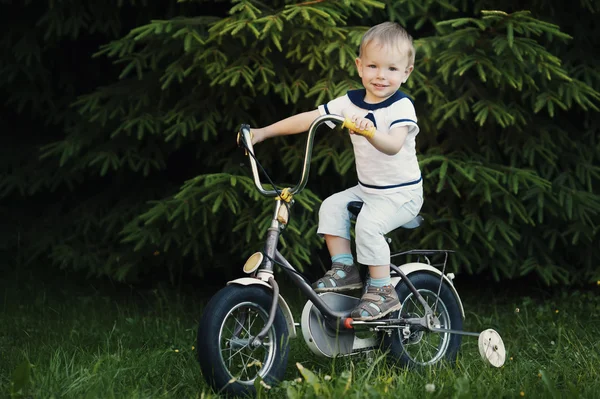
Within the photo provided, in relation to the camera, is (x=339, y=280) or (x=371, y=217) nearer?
(x=371, y=217)

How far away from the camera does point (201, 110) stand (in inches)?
198

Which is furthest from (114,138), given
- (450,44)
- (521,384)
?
(521,384)

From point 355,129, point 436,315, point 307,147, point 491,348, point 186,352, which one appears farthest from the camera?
point 186,352

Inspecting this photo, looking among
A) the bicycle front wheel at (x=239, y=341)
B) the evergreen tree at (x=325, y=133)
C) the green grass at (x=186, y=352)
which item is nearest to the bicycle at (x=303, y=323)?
the bicycle front wheel at (x=239, y=341)

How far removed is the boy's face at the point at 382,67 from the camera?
3.53 metres

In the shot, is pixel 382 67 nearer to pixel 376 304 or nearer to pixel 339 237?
pixel 339 237

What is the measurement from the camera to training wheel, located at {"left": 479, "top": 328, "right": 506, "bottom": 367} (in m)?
3.72

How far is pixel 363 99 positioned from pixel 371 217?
52cm

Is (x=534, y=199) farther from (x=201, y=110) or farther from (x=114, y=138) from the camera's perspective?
(x=114, y=138)

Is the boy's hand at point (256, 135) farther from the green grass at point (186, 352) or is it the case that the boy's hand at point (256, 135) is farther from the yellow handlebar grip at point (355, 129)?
the green grass at point (186, 352)

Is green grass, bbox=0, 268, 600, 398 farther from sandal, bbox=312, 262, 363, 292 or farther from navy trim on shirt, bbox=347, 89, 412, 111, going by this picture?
navy trim on shirt, bbox=347, 89, 412, 111

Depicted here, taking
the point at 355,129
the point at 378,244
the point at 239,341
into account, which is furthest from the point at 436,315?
the point at 355,129

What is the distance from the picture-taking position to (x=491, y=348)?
3.74 m

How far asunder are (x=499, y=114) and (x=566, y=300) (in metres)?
1.48
